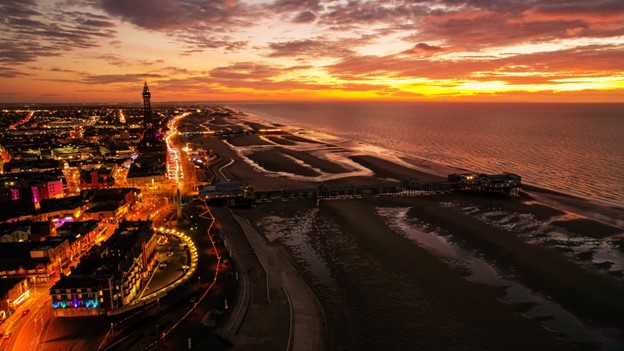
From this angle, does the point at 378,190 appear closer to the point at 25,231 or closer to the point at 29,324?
the point at 25,231

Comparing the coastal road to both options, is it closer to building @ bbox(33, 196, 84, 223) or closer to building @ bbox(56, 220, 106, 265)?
building @ bbox(56, 220, 106, 265)

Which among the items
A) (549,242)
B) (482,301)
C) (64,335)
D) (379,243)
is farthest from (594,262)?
(64,335)

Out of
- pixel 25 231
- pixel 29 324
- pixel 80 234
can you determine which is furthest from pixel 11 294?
Result: pixel 25 231

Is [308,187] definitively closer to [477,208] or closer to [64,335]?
[477,208]

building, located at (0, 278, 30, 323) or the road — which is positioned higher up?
building, located at (0, 278, 30, 323)

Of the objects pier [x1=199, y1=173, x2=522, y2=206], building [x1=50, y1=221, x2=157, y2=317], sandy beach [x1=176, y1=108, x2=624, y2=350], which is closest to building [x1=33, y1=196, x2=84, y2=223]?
pier [x1=199, y1=173, x2=522, y2=206]
